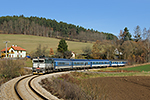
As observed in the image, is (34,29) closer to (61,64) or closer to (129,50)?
(129,50)

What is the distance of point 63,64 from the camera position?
38.2 meters

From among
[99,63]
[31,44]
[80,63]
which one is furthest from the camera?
[31,44]

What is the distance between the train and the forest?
10635 mm

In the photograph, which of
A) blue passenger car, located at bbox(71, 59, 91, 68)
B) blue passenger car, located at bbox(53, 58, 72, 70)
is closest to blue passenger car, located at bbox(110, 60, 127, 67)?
blue passenger car, located at bbox(71, 59, 91, 68)

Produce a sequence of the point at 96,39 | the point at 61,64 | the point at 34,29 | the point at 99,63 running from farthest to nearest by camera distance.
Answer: the point at 96,39, the point at 34,29, the point at 99,63, the point at 61,64

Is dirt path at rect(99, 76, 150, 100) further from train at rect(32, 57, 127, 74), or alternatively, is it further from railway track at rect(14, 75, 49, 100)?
train at rect(32, 57, 127, 74)

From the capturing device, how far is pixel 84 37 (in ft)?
524

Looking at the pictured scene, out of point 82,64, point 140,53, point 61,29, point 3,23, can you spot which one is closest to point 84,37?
point 61,29

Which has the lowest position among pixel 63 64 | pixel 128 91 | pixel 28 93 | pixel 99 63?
pixel 128 91

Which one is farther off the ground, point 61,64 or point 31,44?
point 31,44

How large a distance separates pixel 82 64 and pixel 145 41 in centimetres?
3557

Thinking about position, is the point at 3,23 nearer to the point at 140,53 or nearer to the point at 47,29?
the point at 47,29

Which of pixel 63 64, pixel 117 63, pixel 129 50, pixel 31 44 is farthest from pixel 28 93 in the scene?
pixel 31 44

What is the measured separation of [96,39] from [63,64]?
133006 millimetres
